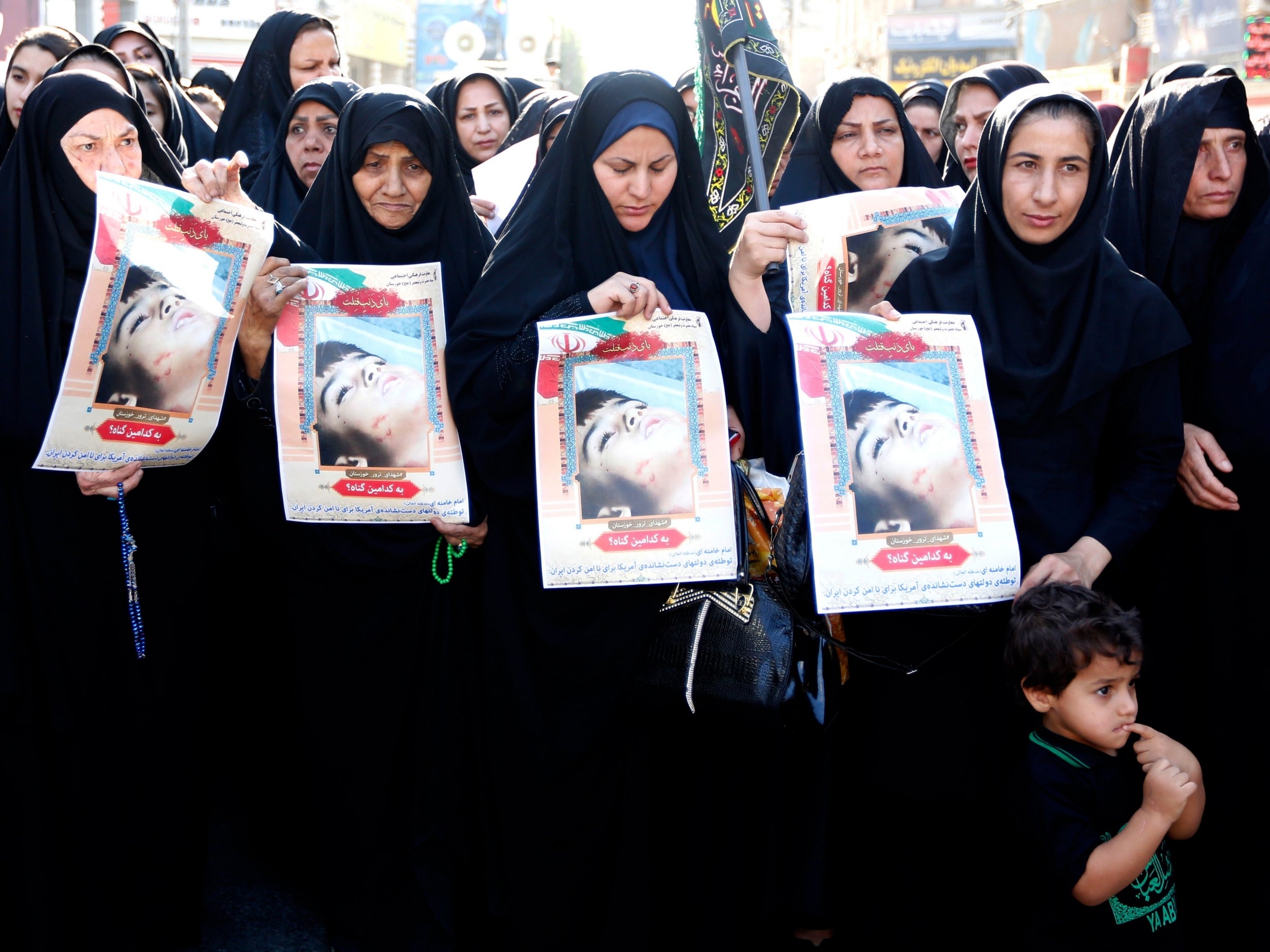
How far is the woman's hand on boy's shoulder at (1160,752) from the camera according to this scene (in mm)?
2098

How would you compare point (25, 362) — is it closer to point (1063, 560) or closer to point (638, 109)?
point (638, 109)

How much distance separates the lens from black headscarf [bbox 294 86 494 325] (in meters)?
2.72

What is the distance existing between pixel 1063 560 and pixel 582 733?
1056 millimetres

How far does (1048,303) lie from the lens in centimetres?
239

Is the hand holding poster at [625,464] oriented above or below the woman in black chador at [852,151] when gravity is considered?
below

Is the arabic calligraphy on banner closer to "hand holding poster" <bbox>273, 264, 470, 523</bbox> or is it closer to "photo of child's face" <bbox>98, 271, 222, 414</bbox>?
"hand holding poster" <bbox>273, 264, 470, 523</bbox>

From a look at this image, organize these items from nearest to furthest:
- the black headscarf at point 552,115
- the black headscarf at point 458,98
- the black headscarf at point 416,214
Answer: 1. the black headscarf at point 416,214
2. the black headscarf at point 552,115
3. the black headscarf at point 458,98

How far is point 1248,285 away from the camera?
2602 mm

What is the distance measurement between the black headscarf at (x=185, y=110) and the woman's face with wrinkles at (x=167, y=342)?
2493mm

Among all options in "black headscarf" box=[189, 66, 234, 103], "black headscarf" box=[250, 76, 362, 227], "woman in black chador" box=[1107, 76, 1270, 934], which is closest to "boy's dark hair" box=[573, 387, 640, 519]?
"woman in black chador" box=[1107, 76, 1270, 934]

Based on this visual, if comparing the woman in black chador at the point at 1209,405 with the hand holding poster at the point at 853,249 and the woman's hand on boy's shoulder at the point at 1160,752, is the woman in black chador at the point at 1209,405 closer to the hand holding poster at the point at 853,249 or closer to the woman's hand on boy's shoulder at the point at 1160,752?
the hand holding poster at the point at 853,249

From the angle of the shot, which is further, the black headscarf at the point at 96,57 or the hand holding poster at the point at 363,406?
the black headscarf at the point at 96,57

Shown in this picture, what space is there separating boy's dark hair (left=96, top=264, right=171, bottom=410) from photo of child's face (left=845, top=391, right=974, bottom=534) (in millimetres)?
1395

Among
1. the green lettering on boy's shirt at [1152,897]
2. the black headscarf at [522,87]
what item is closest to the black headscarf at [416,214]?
the green lettering on boy's shirt at [1152,897]
